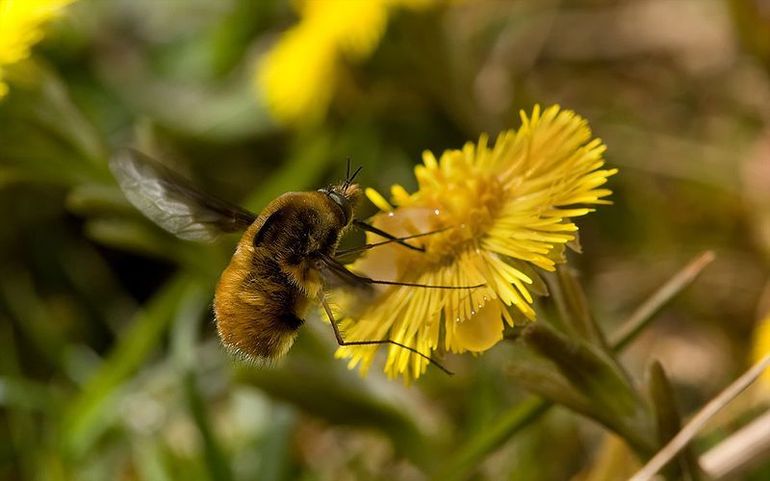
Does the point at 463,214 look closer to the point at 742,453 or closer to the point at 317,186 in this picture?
the point at 742,453

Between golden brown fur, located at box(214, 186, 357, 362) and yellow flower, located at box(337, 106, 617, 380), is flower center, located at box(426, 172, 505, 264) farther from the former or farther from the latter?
golden brown fur, located at box(214, 186, 357, 362)

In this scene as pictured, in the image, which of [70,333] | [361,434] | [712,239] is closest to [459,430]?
[361,434]

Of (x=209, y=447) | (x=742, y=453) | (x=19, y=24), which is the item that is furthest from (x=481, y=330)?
(x=19, y=24)

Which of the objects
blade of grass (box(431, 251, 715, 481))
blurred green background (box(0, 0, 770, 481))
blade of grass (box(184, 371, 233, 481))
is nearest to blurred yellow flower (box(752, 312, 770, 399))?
blurred green background (box(0, 0, 770, 481))

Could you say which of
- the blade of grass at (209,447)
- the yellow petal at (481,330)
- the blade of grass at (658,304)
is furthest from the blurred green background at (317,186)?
the yellow petal at (481,330)

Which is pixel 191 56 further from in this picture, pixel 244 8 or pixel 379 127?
pixel 379 127

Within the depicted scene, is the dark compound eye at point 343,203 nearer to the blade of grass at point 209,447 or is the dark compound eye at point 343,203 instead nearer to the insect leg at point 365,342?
the insect leg at point 365,342
